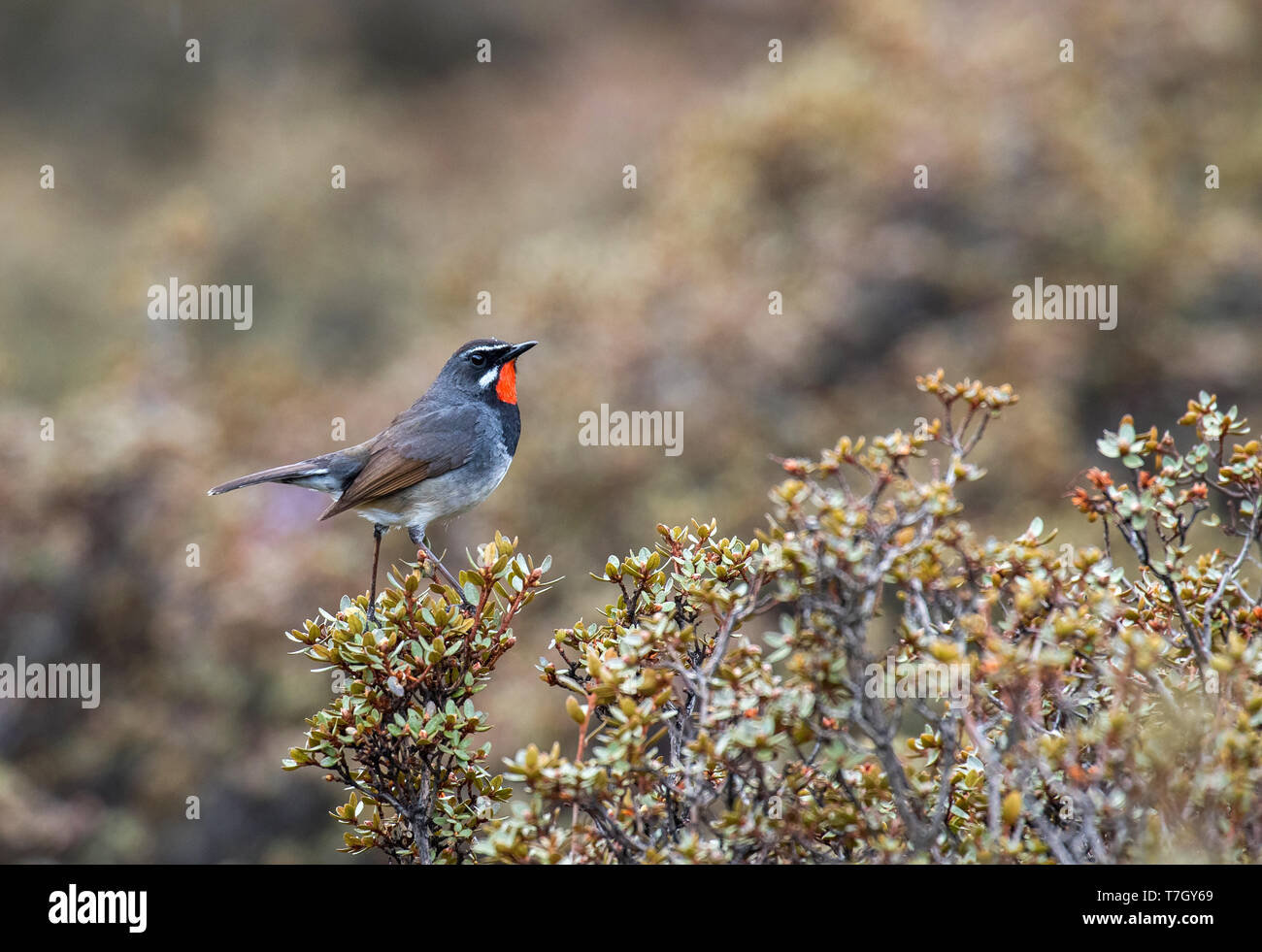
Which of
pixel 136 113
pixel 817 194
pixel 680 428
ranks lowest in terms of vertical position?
pixel 680 428

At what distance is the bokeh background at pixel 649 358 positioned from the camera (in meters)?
7.66

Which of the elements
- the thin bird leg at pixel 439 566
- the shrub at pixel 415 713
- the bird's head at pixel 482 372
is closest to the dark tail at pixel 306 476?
the thin bird leg at pixel 439 566

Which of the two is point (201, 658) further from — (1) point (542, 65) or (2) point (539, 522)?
(1) point (542, 65)

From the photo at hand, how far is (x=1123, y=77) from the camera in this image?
41.1 feet

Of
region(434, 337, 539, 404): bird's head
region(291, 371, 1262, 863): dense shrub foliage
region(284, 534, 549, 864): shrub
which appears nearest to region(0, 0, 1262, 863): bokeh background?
region(434, 337, 539, 404): bird's head

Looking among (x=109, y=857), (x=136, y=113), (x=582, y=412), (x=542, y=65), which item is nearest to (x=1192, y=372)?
(x=582, y=412)

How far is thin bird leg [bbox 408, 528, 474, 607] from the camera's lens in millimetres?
3297

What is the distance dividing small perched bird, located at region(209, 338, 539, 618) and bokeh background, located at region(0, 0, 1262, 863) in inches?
108

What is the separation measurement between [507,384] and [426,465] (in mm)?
710

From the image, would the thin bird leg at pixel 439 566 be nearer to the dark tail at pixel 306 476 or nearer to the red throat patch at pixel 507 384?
the dark tail at pixel 306 476

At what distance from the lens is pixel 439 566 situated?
166 inches

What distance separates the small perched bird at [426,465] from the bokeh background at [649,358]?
275cm

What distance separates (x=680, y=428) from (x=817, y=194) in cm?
333

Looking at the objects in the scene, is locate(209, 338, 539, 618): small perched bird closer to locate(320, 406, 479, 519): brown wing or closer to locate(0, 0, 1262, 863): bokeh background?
locate(320, 406, 479, 519): brown wing
